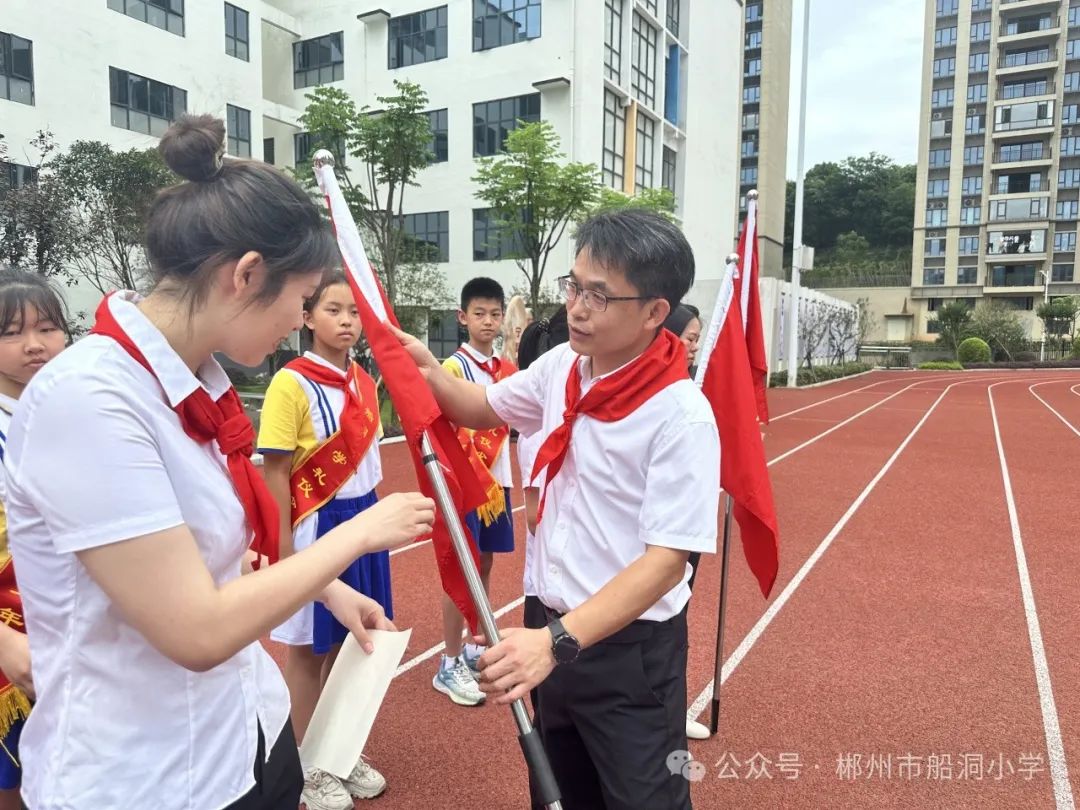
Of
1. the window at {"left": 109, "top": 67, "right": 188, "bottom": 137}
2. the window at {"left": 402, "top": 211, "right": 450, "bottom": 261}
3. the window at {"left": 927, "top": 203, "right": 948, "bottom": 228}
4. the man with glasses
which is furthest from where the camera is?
the window at {"left": 927, "top": 203, "right": 948, "bottom": 228}

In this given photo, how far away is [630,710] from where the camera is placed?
67.3 inches

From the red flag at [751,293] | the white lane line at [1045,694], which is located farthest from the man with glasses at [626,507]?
the white lane line at [1045,694]

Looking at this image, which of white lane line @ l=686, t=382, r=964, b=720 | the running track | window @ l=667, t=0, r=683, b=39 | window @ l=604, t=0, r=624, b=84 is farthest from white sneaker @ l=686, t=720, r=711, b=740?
window @ l=667, t=0, r=683, b=39

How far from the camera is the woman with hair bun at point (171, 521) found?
977 mm

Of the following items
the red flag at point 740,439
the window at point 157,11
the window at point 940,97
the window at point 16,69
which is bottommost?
the red flag at point 740,439

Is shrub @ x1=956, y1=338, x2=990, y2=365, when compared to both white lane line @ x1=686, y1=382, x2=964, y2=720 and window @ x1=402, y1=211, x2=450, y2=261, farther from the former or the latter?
white lane line @ x1=686, y1=382, x2=964, y2=720

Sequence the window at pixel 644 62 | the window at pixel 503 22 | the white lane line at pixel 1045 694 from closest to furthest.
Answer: the white lane line at pixel 1045 694, the window at pixel 503 22, the window at pixel 644 62

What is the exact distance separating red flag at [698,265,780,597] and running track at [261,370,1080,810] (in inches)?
41.1

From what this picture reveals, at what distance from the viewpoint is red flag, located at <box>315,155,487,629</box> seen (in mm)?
1718

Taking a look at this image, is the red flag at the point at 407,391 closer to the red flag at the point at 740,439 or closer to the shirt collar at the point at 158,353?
the shirt collar at the point at 158,353

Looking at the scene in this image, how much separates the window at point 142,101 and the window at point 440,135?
6868mm

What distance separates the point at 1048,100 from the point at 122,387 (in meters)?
62.0

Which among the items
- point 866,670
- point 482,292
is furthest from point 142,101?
point 866,670

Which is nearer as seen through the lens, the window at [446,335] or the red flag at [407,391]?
the red flag at [407,391]
